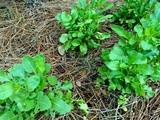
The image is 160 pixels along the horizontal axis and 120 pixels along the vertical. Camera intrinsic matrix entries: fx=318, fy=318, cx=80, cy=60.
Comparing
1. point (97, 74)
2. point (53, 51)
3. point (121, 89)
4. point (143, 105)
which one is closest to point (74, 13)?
point (53, 51)

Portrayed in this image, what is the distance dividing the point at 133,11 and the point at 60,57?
68 centimetres

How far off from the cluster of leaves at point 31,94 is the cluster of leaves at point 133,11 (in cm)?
82

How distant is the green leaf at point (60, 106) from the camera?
182cm

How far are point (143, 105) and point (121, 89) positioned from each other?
0.18 meters

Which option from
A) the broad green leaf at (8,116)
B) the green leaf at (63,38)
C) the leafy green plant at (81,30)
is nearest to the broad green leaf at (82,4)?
the leafy green plant at (81,30)

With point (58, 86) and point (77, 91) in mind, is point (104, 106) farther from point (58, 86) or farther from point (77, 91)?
point (58, 86)

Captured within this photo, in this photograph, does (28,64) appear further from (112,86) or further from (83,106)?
(112,86)

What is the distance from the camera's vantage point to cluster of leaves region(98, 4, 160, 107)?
1983 millimetres

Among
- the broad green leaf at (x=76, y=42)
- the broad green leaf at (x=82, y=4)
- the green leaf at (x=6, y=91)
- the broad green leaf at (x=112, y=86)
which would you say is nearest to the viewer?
the green leaf at (x=6, y=91)

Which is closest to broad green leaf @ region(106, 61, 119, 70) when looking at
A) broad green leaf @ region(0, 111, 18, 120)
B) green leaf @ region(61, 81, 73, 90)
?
green leaf @ region(61, 81, 73, 90)

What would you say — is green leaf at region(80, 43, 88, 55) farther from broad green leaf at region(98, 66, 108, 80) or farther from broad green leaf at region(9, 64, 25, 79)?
broad green leaf at region(9, 64, 25, 79)

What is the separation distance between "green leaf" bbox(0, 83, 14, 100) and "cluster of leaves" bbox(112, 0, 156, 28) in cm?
109

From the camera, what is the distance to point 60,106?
6.03 ft

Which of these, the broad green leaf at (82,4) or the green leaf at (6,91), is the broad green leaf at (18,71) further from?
the broad green leaf at (82,4)
